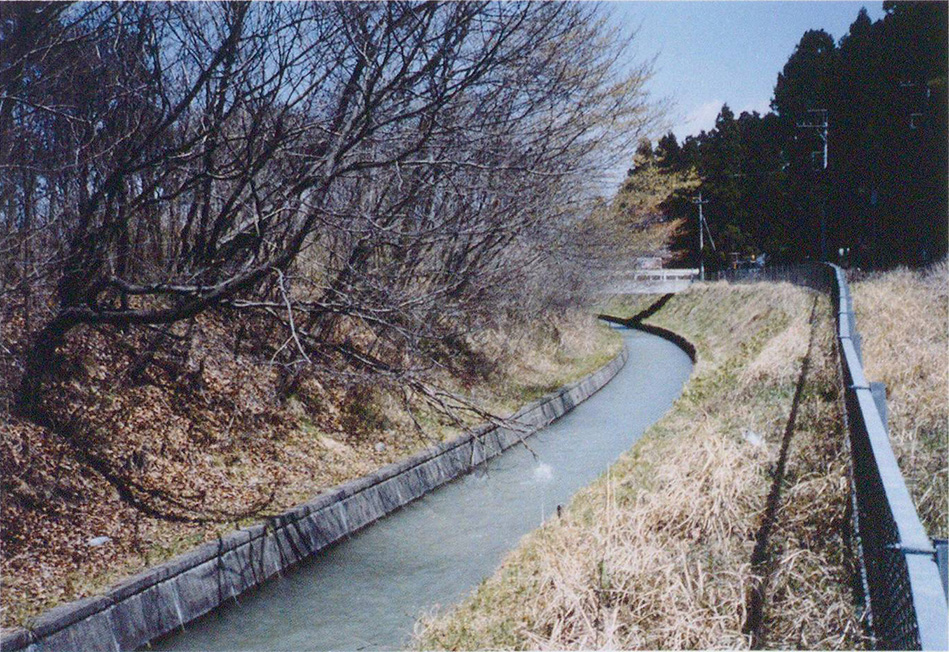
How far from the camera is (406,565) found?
8.02 meters

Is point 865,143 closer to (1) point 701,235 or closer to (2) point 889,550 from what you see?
(1) point 701,235

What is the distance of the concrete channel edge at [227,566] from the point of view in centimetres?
541

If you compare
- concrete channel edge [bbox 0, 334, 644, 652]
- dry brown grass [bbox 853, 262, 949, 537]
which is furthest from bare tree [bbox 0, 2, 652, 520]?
dry brown grass [bbox 853, 262, 949, 537]

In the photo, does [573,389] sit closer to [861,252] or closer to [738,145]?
[861,252]

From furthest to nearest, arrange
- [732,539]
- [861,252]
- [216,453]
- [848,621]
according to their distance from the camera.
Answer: [861,252], [216,453], [732,539], [848,621]

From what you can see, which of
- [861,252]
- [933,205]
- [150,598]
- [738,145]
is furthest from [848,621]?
[738,145]

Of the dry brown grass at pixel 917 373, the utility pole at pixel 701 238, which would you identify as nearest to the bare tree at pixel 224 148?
the dry brown grass at pixel 917 373

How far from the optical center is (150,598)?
610 centimetres

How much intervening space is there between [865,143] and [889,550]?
1069 inches

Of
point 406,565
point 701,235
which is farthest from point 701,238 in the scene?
point 406,565

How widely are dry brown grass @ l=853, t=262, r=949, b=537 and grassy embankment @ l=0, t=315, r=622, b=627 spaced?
226 inches

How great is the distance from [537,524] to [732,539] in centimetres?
358

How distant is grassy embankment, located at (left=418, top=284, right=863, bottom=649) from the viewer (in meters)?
4.68

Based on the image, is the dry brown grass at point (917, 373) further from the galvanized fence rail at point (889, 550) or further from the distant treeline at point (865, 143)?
the distant treeline at point (865, 143)
